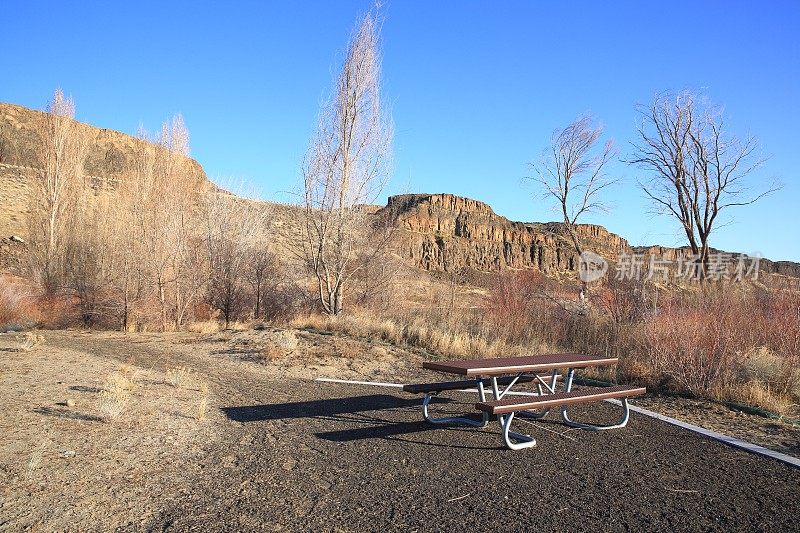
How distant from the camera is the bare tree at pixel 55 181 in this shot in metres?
24.5

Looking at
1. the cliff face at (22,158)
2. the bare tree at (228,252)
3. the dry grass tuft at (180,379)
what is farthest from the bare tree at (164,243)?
the cliff face at (22,158)

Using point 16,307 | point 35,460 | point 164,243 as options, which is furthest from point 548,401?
point 16,307

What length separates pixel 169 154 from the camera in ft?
69.4

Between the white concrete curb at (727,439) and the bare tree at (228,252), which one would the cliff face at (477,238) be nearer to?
the bare tree at (228,252)

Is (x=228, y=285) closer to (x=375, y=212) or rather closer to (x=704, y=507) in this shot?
(x=375, y=212)

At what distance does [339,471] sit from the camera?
421cm

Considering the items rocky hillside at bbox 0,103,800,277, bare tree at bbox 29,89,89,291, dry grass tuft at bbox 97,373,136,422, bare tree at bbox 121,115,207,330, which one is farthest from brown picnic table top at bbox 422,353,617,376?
bare tree at bbox 29,89,89,291

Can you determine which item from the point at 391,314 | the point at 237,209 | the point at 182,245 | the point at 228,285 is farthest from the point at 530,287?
the point at 237,209

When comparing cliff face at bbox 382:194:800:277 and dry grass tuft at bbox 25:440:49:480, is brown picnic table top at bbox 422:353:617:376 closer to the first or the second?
dry grass tuft at bbox 25:440:49:480

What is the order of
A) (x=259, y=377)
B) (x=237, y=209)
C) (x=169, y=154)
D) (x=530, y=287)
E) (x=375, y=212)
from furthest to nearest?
(x=237, y=209), (x=169, y=154), (x=375, y=212), (x=530, y=287), (x=259, y=377)

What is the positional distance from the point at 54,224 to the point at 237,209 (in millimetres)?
9293

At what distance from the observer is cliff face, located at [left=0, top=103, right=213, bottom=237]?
39062 millimetres

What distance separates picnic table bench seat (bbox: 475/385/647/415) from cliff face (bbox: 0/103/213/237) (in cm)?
3623

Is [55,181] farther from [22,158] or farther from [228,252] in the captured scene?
[22,158]
